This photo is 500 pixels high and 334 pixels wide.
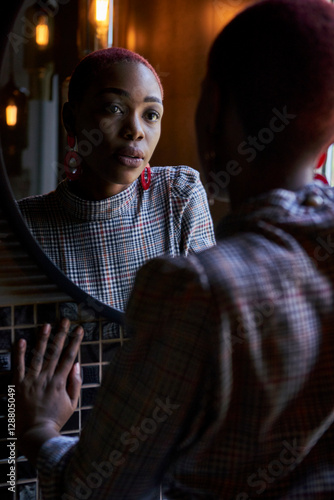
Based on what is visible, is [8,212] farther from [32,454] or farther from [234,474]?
[234,474]

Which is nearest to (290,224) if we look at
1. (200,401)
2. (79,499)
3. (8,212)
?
(200,401)

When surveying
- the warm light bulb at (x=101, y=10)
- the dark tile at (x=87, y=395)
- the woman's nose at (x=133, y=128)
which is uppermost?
the warm light bulb at (x=101, y=10)

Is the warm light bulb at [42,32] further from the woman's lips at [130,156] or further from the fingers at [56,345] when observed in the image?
the fingers at [56,345]

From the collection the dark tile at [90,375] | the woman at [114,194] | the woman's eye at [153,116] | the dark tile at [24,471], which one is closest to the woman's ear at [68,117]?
the woman at [114,194]

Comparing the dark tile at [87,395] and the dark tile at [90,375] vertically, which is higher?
the dark tile at [90,375]

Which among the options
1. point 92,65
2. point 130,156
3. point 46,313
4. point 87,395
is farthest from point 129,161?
point 87,395

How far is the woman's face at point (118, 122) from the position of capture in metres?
0.71

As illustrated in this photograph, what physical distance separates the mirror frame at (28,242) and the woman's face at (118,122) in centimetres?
11

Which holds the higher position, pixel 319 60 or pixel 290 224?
pixel 319 60

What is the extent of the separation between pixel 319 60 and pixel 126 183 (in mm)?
371

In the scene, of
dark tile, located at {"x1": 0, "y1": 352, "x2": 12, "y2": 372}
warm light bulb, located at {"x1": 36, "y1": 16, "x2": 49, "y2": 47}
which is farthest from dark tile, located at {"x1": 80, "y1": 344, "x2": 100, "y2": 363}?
warm light bulb, located at {"x1": 36, "y1": 16, "x2": 49, "y2": 47}

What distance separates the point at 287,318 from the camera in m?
0.42

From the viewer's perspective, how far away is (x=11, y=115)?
0.68 metres

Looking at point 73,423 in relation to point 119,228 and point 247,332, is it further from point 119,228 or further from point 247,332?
point 247,332
